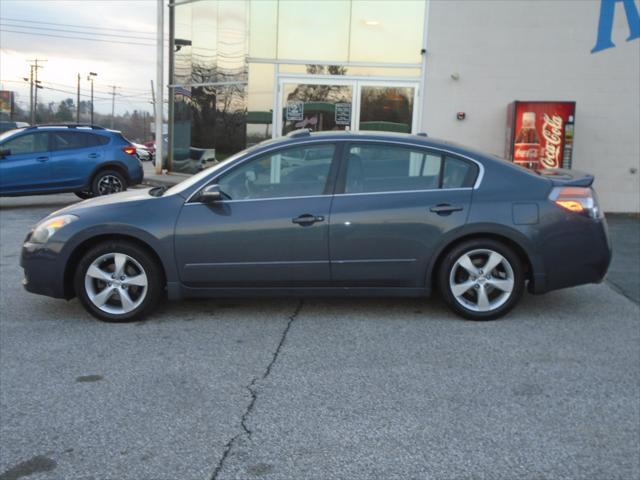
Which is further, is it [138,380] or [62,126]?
[62,126]

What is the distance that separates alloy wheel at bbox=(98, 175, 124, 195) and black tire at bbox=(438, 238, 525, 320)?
30.6ft

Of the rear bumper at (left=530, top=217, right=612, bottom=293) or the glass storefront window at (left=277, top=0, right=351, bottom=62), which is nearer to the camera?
the rear bumper at (left=530, top=217, right=612, bottom=293)

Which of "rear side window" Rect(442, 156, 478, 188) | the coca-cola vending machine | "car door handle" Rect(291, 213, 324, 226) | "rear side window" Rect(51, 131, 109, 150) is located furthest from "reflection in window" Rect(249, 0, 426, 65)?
"car door handle" Rect(291, 213, 324, 226)

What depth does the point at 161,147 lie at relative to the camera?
18297 millimetres

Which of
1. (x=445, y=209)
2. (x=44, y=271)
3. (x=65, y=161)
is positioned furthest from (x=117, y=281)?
(x=65, y=161)

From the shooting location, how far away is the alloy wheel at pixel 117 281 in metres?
5.28

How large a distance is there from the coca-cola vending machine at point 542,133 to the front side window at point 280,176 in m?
7.20

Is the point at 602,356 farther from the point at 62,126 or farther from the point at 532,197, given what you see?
the point at 62,126

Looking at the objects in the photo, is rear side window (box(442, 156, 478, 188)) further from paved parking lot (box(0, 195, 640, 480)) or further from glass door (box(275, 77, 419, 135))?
glass door (box(275, 77, 419, 135))

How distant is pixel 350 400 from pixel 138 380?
54.3 inches

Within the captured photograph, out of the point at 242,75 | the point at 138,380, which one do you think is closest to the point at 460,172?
the point at 138,380

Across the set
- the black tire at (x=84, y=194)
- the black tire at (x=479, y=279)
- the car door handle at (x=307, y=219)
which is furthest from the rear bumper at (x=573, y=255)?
the black tire at (x=84, y=194)

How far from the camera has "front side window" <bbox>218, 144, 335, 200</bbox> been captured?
17.6 feet

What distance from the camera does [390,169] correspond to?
543cm
